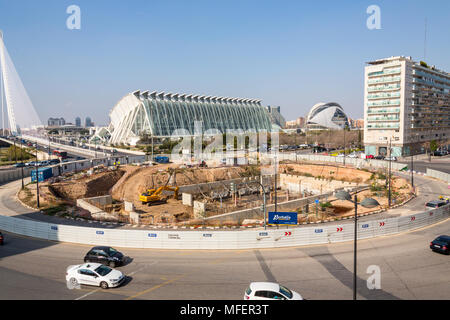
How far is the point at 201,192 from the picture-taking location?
42.4 meters

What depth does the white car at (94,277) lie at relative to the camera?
1335cm


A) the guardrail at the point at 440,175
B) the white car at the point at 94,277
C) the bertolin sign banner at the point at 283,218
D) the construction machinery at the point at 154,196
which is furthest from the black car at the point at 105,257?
the guardrail at the point at 440,175

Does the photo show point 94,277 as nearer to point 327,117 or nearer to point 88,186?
point 88,186

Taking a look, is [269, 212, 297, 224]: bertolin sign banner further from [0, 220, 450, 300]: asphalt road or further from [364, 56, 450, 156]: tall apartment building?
[364, 56, 450, 156]: tall apartment building

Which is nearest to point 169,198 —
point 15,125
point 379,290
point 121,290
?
point 121,290

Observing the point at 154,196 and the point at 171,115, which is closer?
the point at 154,196

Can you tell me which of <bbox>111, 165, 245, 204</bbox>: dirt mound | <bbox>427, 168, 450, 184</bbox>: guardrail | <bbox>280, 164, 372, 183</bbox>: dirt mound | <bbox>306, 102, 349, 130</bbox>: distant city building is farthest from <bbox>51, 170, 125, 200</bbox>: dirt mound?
<bbox>306, 102, 349, 130</bbox>: distant city building

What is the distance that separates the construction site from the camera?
29797 millimetres

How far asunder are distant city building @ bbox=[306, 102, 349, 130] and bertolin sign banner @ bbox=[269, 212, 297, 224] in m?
132

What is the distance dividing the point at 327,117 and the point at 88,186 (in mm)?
129208

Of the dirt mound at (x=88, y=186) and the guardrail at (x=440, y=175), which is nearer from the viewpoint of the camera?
the guardrail at (x=440, y=175)

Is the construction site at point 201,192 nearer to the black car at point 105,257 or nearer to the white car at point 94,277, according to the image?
the black car at point 105,257

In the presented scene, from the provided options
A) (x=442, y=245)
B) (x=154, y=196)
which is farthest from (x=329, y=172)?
(x=442, y=245)

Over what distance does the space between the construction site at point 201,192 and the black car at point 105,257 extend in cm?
930
